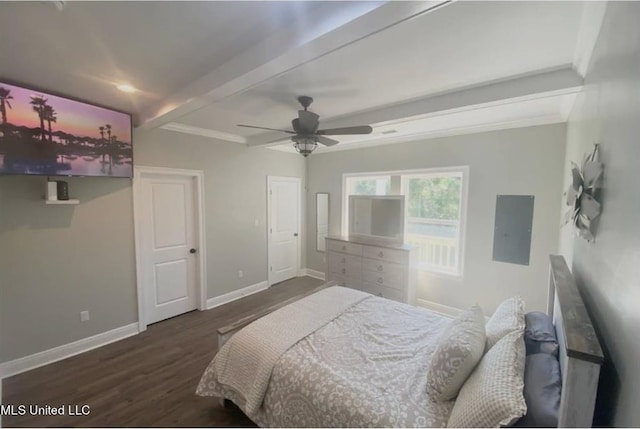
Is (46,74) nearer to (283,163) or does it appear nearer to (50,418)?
(50,418)

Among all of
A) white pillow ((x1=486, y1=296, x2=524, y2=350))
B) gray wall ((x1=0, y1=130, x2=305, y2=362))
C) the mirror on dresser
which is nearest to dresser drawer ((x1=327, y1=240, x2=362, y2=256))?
the mirror on dresser

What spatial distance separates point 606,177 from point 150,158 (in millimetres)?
4045

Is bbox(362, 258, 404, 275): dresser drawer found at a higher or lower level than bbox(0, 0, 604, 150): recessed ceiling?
lower

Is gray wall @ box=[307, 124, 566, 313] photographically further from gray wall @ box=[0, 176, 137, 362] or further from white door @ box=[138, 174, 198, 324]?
gray wall @ box=[0, 176, 137, 362]

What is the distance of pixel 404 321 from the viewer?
2.31 metres

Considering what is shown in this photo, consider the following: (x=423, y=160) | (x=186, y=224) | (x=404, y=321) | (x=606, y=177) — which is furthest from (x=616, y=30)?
(x=186, y=224)

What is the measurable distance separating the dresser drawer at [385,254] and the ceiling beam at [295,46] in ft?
9.29

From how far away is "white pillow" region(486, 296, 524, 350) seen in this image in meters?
1.57

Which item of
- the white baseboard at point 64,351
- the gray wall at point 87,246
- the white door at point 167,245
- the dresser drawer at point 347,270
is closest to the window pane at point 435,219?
the dresser drawer at point 347,270

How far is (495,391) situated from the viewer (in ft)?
3.74

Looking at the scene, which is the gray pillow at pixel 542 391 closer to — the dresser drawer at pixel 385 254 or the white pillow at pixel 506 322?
the white pillow at pixel 506 322

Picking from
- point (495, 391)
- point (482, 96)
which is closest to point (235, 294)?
point (495, 391)

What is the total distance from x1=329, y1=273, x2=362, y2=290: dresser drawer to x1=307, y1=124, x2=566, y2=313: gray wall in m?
0.92

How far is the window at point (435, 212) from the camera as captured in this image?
3.68m
